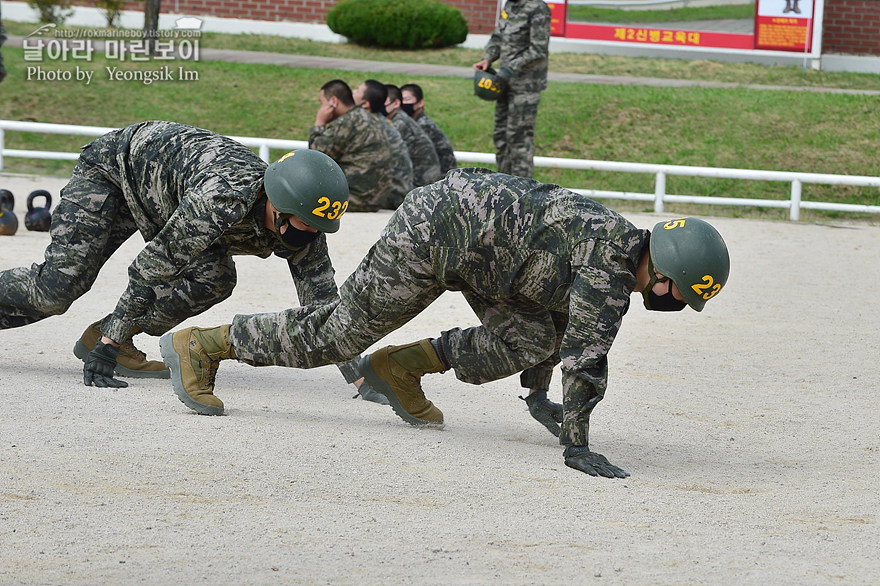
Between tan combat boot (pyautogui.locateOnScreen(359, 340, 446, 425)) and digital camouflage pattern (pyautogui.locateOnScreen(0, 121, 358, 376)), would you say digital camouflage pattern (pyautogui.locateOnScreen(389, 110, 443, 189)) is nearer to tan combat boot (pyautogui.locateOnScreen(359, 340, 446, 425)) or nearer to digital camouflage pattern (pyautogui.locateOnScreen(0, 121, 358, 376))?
digital camouflage pattern (pyautogui.locateOnScreen(0, 121, 358, 376))

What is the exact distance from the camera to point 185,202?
507 cm

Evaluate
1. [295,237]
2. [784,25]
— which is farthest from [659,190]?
[295,237]

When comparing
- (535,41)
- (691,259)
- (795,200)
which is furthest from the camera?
(795,200)

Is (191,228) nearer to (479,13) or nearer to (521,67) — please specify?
(521,67)

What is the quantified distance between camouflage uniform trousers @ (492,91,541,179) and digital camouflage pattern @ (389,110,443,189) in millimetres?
941

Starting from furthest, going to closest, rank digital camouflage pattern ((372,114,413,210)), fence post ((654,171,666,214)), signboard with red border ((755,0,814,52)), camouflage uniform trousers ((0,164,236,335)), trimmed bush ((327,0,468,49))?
1. trimmed bush ((327,0,468,49))
2. signboard with red border ((755,0,814,52))
3. fence post ((654,171,666,214))
4. digital camouflage pattern ((372,114,413,210))
5. camouflage uniform trousers ((0,164,236,335))

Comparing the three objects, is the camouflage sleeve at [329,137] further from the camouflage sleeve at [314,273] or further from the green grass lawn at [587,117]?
the camouflage sleeve at [314,273]

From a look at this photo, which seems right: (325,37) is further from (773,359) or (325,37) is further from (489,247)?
(489,247)

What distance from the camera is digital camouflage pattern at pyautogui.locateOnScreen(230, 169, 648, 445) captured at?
14.4 ft

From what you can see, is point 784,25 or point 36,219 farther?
point 784,25

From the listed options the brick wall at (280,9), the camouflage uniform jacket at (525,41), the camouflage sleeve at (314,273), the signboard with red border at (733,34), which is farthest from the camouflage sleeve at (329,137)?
the brick wall at (280,9)

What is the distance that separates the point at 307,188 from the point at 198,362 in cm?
98

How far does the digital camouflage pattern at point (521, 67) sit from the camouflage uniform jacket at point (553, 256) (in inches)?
295

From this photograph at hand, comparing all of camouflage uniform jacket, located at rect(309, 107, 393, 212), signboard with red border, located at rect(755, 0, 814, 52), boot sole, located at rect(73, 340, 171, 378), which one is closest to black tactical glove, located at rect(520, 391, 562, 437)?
boot sole, located at rect(73, 340, 171, 378)
